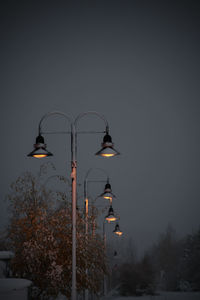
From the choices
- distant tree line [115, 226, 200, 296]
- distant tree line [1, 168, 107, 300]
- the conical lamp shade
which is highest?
the conical lamp shade

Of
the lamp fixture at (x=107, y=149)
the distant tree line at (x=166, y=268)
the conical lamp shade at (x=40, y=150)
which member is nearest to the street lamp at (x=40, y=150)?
the conical lamp shade at (x=40, y=150)

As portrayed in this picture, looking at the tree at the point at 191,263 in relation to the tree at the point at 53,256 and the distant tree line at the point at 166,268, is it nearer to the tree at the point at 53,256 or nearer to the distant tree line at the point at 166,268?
the distant tree line at the point at 166,268

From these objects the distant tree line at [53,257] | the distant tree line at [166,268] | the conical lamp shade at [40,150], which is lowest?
the distant tree line at [166,268]

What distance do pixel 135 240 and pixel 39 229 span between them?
56.6 metres

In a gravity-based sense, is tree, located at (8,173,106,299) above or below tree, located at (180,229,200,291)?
above

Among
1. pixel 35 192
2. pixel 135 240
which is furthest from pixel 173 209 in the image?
pixel 35 192

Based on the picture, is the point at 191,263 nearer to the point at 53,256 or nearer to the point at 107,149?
the point at 53,256

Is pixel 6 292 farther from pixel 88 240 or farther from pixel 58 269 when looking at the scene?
pixel 88 240

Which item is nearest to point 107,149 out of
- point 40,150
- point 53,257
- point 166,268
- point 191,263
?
point 40,150

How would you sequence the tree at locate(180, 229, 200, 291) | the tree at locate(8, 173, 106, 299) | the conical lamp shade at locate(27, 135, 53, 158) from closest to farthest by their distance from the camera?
the conical lamp shade at locate(27, 135, 53, 158), the tree at locate(8, 173, 106, 299), the tree at locate(180, 229, 200, 291)

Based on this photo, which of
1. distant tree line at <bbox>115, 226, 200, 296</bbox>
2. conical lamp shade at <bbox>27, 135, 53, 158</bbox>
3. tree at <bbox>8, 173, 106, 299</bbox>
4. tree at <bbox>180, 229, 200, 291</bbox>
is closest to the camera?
conical lamp shade at <bbox>27, 135, 53, 158</bbox>

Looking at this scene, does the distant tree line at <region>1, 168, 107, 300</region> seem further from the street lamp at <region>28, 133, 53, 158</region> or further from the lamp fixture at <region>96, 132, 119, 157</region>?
the lamp fixture at <region>96, 132, 119, 157</region>

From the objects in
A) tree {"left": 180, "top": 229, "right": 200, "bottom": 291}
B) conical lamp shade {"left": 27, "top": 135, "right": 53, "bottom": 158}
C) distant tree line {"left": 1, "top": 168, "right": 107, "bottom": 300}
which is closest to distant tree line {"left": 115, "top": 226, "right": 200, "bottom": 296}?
tree {"left": 180, "top": 229, "right": 200, "bottom": 291}

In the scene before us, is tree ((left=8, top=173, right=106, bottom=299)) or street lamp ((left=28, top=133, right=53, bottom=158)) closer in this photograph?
street lamp ((left=28, top=133, right=53, bottom=158))
